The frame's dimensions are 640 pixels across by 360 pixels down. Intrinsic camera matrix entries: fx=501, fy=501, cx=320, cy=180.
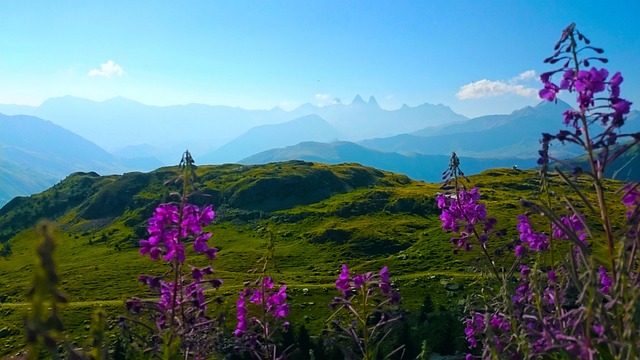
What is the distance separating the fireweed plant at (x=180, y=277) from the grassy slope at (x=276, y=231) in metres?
3.49

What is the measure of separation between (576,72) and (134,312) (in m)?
5.49

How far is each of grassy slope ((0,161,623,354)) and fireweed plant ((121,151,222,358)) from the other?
349 centimetres

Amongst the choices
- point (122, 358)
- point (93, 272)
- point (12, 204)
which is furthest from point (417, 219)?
point (12, 204)

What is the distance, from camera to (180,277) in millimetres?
5934

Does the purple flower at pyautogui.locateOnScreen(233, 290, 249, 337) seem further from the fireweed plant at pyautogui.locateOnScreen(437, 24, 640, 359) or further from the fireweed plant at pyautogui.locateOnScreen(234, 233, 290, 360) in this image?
the fireweed plant at pyautogui.locateOnScreen(437, 24, 640, 359)

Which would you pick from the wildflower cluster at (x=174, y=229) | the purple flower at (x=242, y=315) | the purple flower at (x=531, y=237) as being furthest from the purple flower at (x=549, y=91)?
the purple flower at (x=242, y=315)

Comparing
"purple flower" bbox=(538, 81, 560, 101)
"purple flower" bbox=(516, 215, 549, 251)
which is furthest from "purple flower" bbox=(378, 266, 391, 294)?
"purple flower" bbox=(538, 81, 560, 101)

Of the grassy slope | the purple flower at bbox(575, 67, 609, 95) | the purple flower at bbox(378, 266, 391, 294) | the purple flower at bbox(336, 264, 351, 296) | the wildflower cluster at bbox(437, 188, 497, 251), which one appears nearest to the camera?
the purple flower at bbox(575, 67, 609, 95)

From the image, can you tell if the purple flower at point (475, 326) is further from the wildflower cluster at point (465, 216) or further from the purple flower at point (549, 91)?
the purple flower at point (549, 91)

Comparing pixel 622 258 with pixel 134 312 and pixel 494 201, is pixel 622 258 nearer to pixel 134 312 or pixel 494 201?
pixel 134 312

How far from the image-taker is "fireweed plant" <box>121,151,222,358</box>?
563 cm

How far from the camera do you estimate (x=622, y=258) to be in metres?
2.69

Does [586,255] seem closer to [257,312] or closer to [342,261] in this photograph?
[257,312]

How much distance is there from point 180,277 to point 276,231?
94454 millimetres
